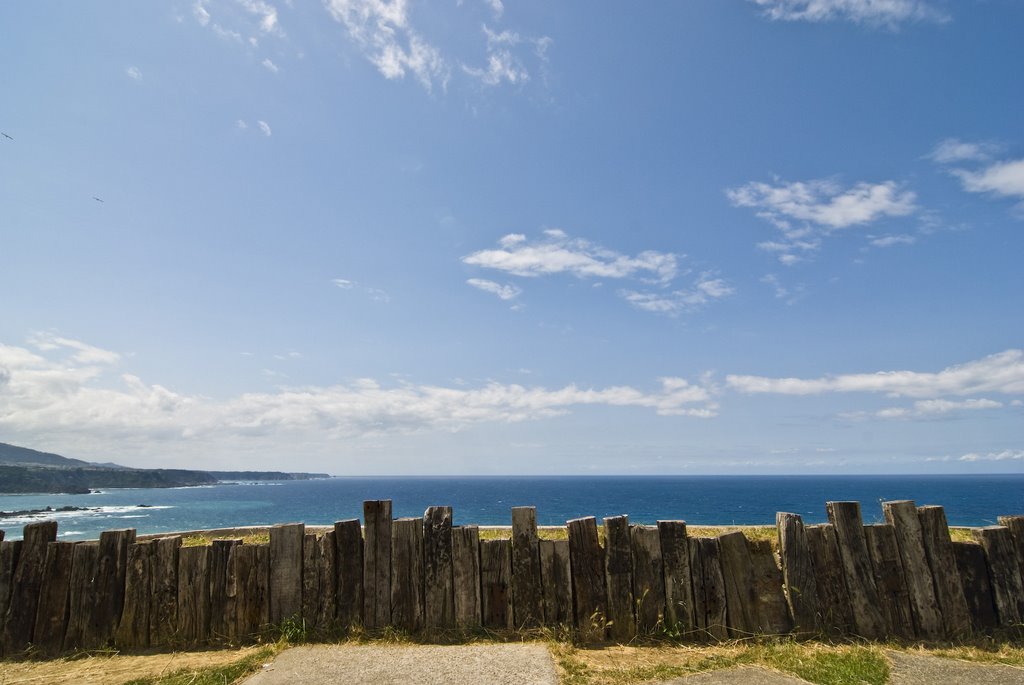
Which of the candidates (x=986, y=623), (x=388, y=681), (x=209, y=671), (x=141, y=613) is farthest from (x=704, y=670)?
(x=141, y=613)

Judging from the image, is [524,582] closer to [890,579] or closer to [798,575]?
[798,575]

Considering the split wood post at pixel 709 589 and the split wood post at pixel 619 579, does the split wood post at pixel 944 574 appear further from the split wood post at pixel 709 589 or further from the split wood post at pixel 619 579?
the split wood post at pixel 619 579

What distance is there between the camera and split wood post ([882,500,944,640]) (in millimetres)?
6293

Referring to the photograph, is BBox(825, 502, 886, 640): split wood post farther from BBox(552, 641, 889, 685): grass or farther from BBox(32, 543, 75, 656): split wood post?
BBox(32, 543, 75, 656): split wood post

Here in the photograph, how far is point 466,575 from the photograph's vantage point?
6.62 m

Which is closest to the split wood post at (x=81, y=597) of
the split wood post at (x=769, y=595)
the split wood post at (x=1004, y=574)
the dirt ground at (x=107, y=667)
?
the dirt ground at (x=107, y=667)

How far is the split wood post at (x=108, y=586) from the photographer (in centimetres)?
659

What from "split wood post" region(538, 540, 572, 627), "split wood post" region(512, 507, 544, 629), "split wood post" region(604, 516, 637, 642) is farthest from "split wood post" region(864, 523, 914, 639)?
"split wood post" region(512, 507, 544, 629)

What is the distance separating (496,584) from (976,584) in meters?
5.54

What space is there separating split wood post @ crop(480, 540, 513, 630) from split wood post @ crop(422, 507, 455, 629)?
0.38 meters

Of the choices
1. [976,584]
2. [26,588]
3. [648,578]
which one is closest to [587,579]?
[648,578]

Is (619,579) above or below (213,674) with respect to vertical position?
above

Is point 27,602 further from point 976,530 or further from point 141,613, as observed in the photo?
point 976,530

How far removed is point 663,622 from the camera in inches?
252
